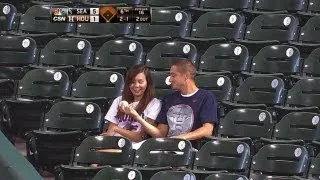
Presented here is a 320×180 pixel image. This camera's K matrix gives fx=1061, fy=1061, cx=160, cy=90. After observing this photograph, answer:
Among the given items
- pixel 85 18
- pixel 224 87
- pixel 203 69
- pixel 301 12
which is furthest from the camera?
pixel 301 12

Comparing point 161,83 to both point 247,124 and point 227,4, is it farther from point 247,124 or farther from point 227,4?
point 227,4

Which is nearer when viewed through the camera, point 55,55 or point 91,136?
point 91,136

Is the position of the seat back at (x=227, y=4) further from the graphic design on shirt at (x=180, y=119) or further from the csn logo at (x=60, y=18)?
the csn logo at (x=60, y=18)

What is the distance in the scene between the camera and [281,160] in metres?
6.94

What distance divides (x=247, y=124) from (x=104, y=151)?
1.07m

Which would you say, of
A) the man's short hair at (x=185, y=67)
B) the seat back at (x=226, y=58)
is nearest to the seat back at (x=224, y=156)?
the man's short hair at (x=185, y=67)

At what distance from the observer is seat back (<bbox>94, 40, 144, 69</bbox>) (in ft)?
27.9

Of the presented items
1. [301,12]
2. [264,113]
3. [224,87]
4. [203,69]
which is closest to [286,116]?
[264,113]

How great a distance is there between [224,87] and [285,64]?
711 mm

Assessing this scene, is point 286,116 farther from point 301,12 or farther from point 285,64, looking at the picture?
point 301,12

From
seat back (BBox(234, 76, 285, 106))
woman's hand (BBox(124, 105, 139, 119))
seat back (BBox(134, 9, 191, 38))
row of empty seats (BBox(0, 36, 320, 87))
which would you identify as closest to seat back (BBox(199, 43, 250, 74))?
row of empty seats (BBox(0, 36, 320, 87))

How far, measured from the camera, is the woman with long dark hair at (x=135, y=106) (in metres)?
7.46

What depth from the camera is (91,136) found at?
281 inches

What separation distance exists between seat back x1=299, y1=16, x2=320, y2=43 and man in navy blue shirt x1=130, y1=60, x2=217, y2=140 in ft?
5.22
